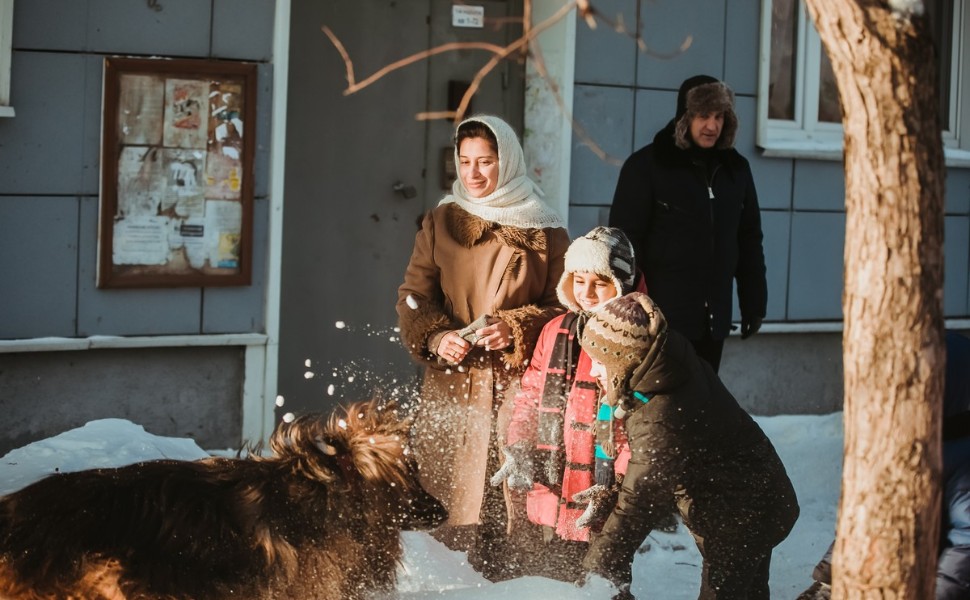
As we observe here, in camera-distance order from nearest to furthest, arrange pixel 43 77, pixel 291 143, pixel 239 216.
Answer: pixel 43 77, pixel 239 216, pixel 291 143

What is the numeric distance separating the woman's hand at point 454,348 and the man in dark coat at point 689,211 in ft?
4.52

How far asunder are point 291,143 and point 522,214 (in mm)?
2803

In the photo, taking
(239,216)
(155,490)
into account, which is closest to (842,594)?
(155,490)

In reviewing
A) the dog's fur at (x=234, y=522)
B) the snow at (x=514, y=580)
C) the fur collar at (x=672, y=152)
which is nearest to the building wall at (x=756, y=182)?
the snow at (x=514, y=580)

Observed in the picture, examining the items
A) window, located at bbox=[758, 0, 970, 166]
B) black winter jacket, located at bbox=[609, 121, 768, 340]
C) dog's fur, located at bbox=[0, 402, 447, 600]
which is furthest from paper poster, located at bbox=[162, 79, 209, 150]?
window, located at bbox=[758, 0, 970, 166]

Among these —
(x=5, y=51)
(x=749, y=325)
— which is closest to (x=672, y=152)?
(x=749, y=325)

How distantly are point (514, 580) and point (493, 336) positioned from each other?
2.97 feet

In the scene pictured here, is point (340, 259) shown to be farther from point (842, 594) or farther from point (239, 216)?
point (842, 594)

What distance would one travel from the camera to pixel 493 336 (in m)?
5.25

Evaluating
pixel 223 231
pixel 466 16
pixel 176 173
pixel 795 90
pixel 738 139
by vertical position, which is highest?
pixel 466 16

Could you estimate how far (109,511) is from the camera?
4.03m

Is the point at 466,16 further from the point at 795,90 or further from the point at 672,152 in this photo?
the point at 795,90

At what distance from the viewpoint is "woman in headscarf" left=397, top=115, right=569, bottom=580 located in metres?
5.43

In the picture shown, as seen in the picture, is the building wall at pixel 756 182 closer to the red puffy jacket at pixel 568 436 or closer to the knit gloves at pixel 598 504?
the red puffy jacket at pixel 568 436
